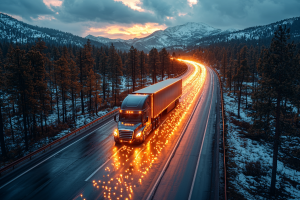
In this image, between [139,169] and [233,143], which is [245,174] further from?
[139,169]

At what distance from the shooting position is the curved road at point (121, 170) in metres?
10.8

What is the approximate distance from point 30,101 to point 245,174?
2639cm

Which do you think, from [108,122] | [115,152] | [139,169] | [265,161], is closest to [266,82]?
[265,161]

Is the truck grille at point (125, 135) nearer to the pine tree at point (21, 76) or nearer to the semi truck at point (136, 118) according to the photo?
the semi truck at point (136, 118)

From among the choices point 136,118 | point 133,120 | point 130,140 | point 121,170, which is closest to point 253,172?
point 130,140

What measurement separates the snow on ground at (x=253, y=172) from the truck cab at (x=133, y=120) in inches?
332

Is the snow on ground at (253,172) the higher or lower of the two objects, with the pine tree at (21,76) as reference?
lower

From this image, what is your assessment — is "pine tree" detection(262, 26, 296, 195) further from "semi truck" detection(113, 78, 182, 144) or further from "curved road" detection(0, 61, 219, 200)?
"semi truck" detection(113, 78, 182, 144)

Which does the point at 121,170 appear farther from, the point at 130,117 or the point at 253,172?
the point at 253,172

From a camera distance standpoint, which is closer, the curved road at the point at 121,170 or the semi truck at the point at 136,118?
the curved road at the point at 121,170

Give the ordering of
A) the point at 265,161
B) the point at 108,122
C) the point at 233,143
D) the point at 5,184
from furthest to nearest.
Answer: the point at 108,122, the point at 233,143, the point at 265,161, the point at 5,184

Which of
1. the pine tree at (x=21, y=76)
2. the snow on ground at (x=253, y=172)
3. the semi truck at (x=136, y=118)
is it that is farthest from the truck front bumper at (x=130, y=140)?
the pine tree at (x=21, y=76)

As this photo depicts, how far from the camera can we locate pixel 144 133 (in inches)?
697

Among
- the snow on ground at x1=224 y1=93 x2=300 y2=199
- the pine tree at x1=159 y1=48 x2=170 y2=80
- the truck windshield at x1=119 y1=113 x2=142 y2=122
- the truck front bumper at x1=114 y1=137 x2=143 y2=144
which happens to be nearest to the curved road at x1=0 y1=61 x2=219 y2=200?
the truck front bumper at x1=114 y1=137 x2=143 y2=144
